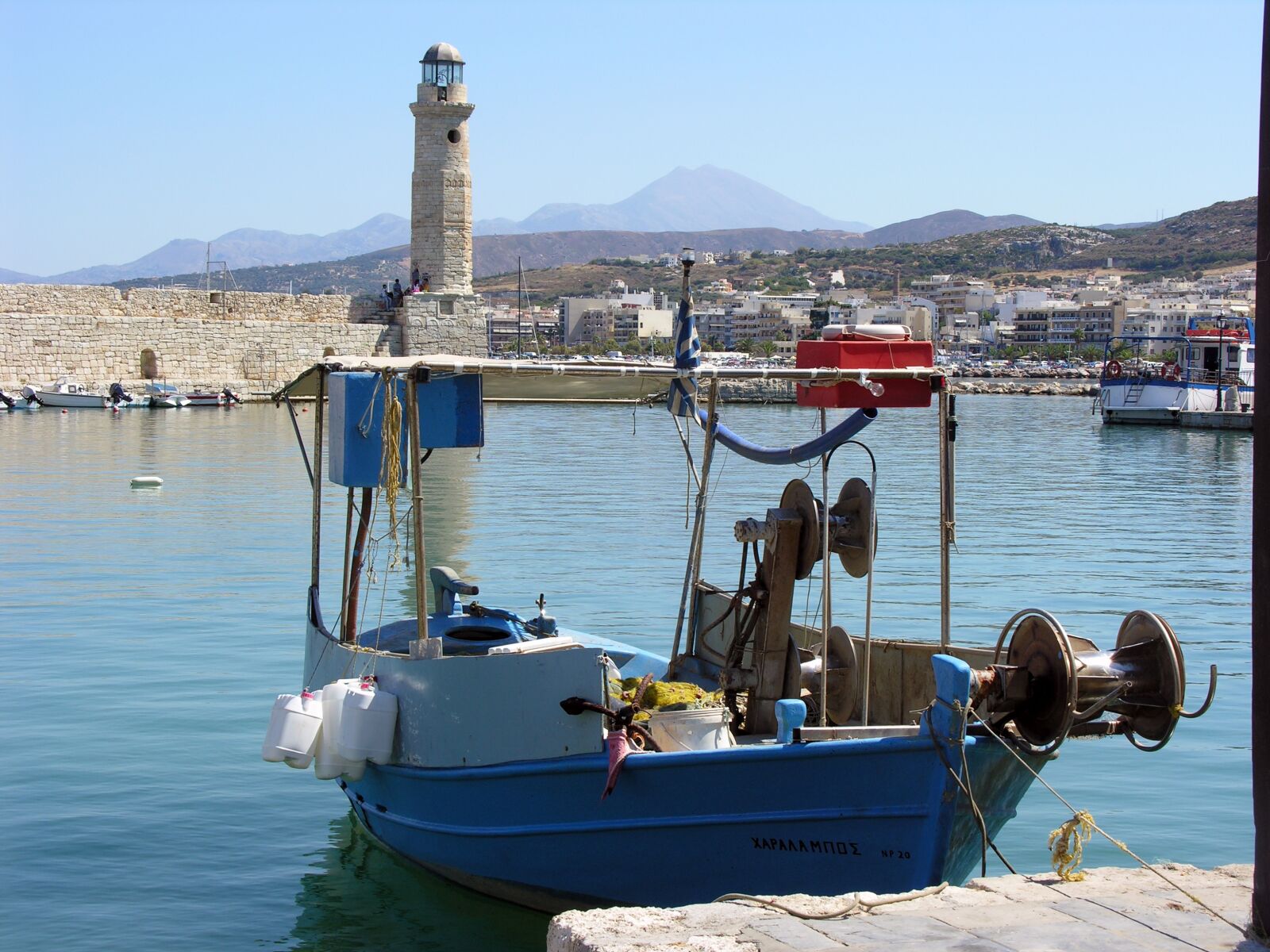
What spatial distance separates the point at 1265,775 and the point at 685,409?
3.17 meters

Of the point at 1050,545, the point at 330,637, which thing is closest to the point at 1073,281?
the point at 1050,545

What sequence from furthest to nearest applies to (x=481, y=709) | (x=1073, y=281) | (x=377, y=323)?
(x=1073, y=281), (x=377, y=323), (x=481, y=709)

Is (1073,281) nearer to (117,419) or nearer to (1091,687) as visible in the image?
(117,419)

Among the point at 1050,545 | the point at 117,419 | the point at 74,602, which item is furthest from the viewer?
the point at 117,419

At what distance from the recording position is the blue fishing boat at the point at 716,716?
18.3 feet

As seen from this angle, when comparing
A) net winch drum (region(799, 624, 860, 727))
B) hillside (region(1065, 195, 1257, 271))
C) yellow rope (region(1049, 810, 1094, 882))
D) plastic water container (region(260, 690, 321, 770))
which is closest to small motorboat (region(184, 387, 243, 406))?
plastic water container (region(260, 690, 321, 770))

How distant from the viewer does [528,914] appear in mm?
6598

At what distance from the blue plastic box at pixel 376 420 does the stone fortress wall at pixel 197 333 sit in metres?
35.4

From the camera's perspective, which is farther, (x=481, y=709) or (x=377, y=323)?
(x=377, y=323)

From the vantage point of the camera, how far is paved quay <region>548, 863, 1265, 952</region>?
4.38 m

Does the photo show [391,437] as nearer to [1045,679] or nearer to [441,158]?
[1045,679]

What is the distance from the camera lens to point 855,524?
21.8 feet

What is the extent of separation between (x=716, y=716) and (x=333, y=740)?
1.78 m

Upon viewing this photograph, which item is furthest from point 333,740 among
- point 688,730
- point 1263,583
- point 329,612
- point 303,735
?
point 329,612
